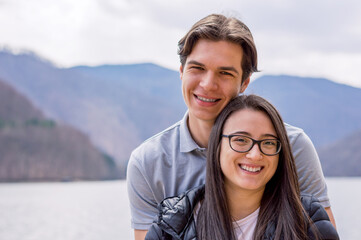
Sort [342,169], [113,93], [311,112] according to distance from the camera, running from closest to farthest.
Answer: [342,169] < [311,112] < [113,93]

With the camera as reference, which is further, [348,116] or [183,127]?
[348,116]

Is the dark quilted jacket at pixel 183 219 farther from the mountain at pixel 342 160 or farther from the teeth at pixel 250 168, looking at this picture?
the mountain at pixel 342 160

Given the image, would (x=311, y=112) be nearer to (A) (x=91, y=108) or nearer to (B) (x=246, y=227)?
(A) (x=91, y=108)

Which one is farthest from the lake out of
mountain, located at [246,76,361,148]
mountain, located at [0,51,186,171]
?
mountain, located at [246,76,361,148]

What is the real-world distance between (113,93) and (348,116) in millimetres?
48423

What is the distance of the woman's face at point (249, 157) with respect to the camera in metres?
2.63

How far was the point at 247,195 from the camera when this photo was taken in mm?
2795

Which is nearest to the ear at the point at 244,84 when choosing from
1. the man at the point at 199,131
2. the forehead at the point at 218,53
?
the man at the point at 199,131

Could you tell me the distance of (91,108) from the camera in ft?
325

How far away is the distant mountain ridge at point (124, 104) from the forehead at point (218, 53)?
3218 inches

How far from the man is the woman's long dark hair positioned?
228 mm

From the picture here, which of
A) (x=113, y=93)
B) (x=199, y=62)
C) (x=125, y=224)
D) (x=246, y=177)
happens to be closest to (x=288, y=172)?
(x=246, y=177)

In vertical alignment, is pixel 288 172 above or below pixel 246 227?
above

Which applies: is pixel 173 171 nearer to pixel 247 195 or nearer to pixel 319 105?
pixel 247 195
